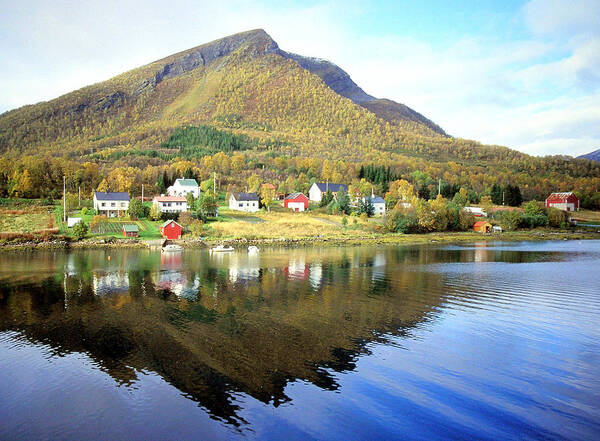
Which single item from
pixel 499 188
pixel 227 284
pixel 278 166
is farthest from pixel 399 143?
pixel 227 284

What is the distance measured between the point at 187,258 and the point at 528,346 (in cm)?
2877

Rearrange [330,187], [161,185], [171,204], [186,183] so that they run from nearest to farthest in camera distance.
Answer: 1. [171,204]
2. [186,183]
3. [161,185]
4. [330,187]

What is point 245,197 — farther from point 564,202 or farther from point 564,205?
point 564,202

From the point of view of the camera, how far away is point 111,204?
59.9 meters

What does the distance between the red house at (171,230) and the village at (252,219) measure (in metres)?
0.11

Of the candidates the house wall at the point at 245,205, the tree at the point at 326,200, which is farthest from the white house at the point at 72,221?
the tree at the point at 326,200

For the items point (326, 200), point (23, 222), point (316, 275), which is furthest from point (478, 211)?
point (23, 222)

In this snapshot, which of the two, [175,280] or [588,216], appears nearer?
[175,280]

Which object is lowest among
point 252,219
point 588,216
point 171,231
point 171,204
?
point 171,231

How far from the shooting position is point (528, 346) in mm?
14281

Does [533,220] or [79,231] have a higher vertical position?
[533,220]

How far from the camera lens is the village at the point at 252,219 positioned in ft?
163

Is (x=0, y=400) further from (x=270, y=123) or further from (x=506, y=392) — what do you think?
(x=270, y=123)

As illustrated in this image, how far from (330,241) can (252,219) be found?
15.1 m
